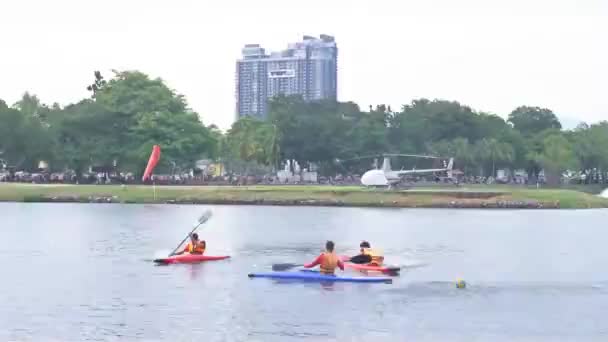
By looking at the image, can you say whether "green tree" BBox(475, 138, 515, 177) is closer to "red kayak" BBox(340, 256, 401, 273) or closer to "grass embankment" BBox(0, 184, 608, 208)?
"grass embankment" BBox(0, 184, 608, 208)

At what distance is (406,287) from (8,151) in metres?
99.8

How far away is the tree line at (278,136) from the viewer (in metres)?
137

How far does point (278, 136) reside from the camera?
162m

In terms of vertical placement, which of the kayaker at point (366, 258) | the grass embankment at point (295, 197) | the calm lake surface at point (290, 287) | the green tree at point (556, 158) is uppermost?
the green tree at point (556, 158)

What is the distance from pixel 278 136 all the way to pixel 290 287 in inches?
4683

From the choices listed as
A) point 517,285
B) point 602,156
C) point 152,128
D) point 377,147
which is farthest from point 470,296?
point 602,156

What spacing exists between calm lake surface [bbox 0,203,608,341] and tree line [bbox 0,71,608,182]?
2198 inches

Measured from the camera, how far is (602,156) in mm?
176375

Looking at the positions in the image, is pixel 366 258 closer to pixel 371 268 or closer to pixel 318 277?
pixel 371 268

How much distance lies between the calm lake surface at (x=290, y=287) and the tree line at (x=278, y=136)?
183 ft

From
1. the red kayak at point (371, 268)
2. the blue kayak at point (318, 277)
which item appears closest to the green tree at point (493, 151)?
the red kayak at point (371, 268)

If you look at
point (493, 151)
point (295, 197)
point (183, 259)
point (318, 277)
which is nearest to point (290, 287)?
point (318, 277)

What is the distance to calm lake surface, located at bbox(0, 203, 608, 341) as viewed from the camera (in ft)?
114

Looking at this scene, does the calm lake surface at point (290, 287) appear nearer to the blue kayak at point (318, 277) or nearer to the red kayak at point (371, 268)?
the blue kayak at point (318, 277)
